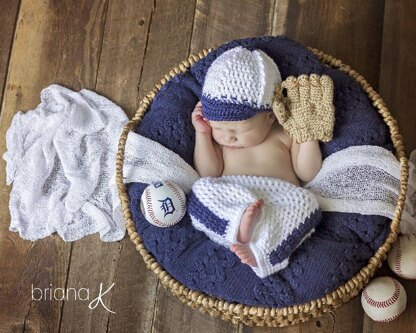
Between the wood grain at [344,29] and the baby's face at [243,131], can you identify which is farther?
the wood grain at [344,29]

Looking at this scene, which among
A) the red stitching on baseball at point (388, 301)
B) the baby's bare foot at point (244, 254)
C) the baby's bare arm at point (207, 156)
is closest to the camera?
the baby's bare foot at point (244, 254)

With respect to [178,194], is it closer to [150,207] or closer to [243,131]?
[150,207]

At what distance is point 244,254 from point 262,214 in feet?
0.31

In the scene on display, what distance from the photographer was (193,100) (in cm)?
150

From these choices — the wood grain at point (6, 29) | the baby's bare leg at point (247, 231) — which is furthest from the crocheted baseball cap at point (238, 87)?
the wood grain at point (6, 29)

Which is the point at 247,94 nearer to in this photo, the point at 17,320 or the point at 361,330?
the point at 361,330

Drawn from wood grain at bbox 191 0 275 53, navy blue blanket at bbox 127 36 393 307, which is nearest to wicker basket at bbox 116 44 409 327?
navy blue blanket at bbox 127 36 393 307

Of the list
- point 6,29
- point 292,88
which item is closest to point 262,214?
point 292,88

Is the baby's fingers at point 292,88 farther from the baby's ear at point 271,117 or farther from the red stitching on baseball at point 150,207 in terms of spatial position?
the red stitching on baseball at point 150,207

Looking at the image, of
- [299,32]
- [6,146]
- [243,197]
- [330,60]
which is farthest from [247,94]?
[6,146]

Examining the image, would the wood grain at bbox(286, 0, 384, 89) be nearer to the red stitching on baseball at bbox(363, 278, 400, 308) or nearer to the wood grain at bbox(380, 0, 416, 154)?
the wood grain at bbox(380, 0, 416, 154)

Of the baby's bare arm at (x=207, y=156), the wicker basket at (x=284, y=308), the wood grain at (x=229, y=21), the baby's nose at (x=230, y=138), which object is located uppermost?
the wood grain at (x=229, y=21)

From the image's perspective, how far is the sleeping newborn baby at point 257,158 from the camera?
126cm

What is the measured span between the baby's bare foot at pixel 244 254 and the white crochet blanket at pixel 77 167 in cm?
22
